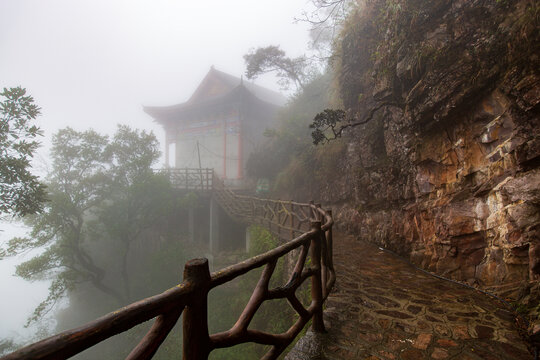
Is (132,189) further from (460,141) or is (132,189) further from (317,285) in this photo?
(460,141)

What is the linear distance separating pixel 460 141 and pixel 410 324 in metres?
3.51

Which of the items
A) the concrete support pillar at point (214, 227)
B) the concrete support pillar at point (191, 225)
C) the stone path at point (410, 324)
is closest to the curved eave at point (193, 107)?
the concrete support pillar at point (214, 227)

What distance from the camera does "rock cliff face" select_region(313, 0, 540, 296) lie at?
3.52 metres

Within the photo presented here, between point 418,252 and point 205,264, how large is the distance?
17.5ft

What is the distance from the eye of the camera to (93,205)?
1250 cm

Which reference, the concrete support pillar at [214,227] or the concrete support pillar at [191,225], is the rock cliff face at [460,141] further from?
the concrete support pillar at [191,225]

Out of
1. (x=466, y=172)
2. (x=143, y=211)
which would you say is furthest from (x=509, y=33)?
(x=143, y=211)

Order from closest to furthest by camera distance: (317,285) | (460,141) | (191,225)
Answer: (317,285) → (460,141) → (191,225)

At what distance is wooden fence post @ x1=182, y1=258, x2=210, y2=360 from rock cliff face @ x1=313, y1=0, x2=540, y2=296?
4047 mm

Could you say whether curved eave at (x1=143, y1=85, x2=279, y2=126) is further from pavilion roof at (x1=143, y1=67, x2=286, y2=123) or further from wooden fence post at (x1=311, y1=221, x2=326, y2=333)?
wooden fence post at (x1=311, y1=221, x2=326, y2=333)

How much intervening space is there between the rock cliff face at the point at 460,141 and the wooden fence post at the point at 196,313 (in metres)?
4.05

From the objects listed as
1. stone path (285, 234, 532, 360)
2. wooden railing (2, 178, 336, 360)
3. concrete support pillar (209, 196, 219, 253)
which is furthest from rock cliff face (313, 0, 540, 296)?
concrete support pillar (209, 196, 219, 253)

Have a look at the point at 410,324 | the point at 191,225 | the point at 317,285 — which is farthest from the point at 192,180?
the point at 410,324

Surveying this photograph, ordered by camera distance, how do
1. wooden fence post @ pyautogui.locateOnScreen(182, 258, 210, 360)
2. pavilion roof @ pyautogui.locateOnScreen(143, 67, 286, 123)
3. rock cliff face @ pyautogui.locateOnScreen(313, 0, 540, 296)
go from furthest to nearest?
pavilion roof @ pyautogui.locateOnScreen(143, 67, 286, 123) < rock cliff face @ pyautogui.locateOnScreen(313, 0, 540, 296) < wooden fence post @ pyautogui.locateOnScreen(182, 258, 210, 360)
